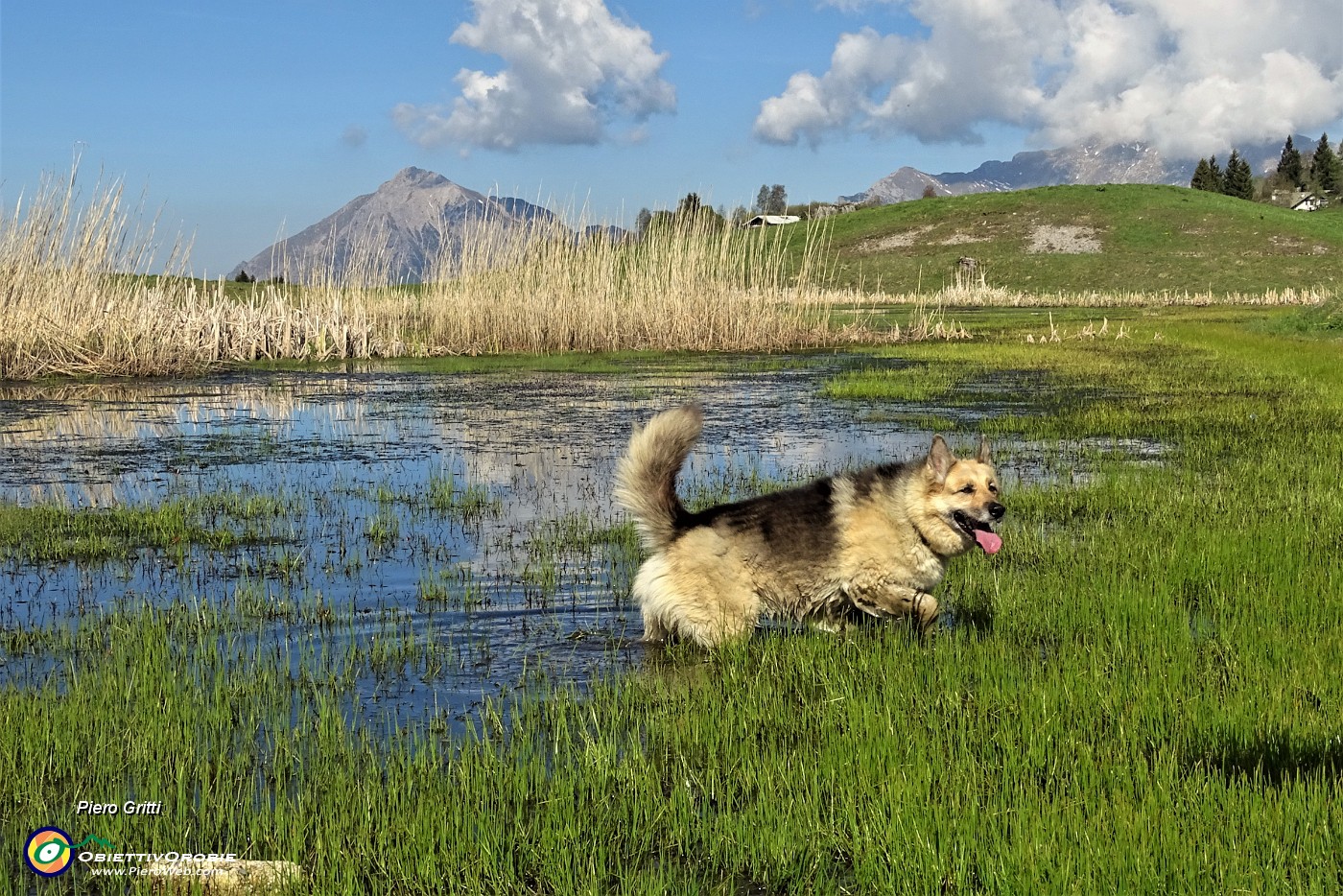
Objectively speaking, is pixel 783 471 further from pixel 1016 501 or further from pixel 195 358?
pixel 195 358

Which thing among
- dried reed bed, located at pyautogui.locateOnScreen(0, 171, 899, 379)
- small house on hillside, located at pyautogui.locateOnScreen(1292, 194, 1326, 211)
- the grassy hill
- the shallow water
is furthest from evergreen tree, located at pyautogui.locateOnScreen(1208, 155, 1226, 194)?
the shallow water

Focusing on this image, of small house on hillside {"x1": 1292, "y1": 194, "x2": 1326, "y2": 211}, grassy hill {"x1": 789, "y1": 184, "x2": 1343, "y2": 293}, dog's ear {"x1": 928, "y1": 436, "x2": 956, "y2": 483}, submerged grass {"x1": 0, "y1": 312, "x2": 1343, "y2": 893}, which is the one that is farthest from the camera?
small house on hillside {"x1": 1292, "y1": 194, "x2": 1326, "y2": 211}

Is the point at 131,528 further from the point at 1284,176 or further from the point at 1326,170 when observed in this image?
the point at 1284,176

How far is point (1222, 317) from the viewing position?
1657 inches

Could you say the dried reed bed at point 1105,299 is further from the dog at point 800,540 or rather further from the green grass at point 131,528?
the dog at point 800,540

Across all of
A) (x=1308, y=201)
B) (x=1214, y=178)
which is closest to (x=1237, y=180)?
(x=1214, y=178)

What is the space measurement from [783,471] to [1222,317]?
3634 centimetres

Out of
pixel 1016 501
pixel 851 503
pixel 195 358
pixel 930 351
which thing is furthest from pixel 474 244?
pixel 851 503

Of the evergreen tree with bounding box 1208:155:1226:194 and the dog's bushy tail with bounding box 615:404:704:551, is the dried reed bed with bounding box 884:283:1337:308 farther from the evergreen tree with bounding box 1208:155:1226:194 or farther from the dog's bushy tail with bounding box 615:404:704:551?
the evergreen tree with bounding box 1208:155:1226:194

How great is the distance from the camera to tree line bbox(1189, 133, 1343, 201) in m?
117

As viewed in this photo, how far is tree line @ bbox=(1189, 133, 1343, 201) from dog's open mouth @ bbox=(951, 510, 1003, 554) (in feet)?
378

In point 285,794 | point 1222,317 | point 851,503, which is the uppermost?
point 1222,317

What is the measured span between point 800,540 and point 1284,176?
14991 cm

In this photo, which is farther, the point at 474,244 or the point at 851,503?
the point at 474,244
